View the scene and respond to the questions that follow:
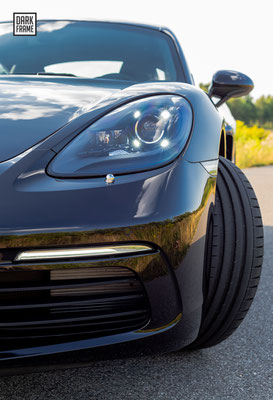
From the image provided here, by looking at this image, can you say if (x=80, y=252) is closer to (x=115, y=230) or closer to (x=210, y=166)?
(x=115, y=230)

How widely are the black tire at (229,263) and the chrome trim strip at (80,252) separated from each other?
1.03 feet

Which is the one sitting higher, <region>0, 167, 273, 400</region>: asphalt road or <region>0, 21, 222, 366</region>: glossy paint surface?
<region>0, 21, 222, 366</region>: glossy paint surface

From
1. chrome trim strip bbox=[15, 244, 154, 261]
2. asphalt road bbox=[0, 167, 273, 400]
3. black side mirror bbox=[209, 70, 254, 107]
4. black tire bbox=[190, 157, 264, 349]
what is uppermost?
black side mirror bbox=[209, 70, 254, 107]

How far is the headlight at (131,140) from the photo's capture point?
1256 millimetres

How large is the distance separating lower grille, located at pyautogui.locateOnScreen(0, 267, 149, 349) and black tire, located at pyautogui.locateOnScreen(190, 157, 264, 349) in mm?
277

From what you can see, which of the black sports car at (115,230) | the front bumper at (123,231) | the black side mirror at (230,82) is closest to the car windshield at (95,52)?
the black side mirror at (230,82)

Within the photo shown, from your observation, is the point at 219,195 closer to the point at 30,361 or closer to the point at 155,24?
the point at 30,361

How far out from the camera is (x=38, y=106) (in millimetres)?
1504

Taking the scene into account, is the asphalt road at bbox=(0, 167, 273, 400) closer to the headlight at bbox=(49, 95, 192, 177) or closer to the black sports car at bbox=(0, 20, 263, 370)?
the black sports car at bbox=(0, 20, 263, 370)

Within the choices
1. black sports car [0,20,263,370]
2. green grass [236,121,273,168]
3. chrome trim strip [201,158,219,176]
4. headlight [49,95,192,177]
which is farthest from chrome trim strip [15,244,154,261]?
green grass [236,121,273,168]

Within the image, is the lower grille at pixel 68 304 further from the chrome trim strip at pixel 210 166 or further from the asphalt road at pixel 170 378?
the chrome trim strip at pixel 210 166

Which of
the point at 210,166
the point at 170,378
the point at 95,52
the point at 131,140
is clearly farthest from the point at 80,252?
the point at 95,52

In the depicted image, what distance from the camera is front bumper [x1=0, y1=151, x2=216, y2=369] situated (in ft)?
3.71

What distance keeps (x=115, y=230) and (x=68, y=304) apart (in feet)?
0.78
